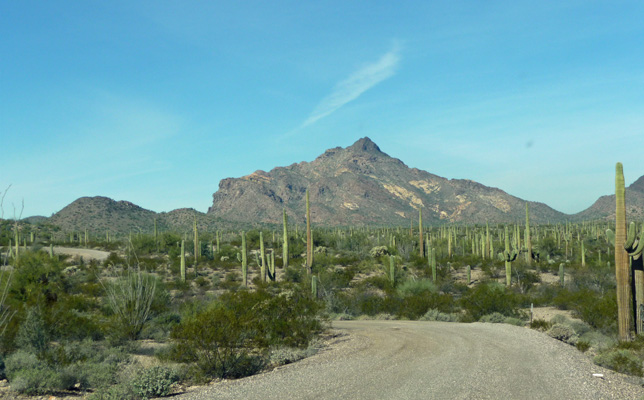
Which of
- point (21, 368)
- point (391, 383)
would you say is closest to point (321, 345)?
point (391, 383)

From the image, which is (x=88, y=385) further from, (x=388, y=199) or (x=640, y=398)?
(x=388, y=199)

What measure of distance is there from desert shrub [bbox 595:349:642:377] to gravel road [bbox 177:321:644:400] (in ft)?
0.92

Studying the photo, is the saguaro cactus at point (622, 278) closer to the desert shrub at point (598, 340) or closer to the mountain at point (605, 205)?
the desert shrub at point (598, 340)

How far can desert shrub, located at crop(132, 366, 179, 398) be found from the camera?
31.3 feet

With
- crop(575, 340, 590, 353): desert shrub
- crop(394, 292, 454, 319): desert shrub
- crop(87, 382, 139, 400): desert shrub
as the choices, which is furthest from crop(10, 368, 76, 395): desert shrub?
crop(394, 292, 454, 319): desert shrub

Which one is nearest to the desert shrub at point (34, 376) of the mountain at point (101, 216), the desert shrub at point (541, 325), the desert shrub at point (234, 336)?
the desert shrub at point (234, 336)

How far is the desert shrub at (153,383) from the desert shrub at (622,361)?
9968mm

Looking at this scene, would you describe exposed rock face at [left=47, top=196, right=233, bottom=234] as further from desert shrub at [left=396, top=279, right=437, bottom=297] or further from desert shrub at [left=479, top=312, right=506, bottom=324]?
desert shrub at [left=479, top=312, right=506, bottom=324]

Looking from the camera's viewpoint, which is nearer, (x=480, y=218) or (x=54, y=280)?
(x=54, y=280)

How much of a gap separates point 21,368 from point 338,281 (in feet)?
73.1

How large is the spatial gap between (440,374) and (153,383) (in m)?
6.03

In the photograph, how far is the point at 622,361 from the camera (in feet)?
36.4

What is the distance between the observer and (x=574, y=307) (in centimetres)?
2177

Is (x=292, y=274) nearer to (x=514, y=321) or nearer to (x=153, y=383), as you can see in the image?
(x=514, y=321)
